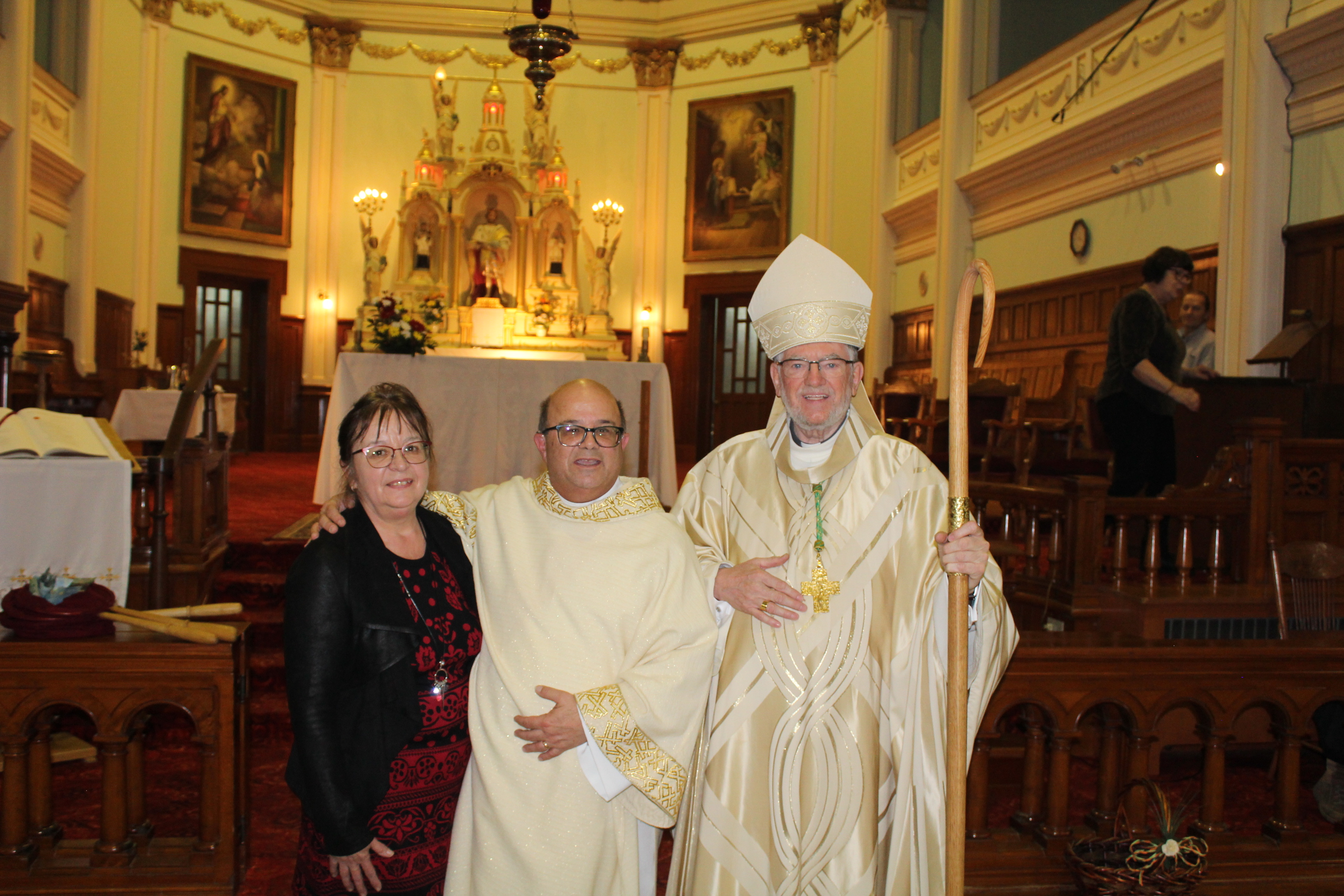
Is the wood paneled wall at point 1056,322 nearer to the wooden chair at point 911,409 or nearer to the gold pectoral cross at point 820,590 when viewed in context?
the wooden chair at point 911,409

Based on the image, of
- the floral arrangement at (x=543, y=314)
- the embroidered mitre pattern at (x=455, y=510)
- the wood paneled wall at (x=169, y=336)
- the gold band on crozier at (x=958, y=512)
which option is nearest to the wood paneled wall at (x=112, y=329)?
the wood paneled wall at (x=169, y=336)

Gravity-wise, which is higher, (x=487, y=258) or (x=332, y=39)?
(x=332, y=39)

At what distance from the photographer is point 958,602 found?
5.96ft

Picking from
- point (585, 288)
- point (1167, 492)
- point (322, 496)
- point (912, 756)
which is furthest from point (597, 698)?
point (585, 288)

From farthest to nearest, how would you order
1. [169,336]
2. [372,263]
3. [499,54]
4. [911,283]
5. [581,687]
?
[499,54], [169,336], [911,283], [372,263], [581,687]

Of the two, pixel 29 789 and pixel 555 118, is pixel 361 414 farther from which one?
pixel 555 118

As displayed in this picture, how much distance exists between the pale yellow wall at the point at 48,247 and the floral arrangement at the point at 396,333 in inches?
198

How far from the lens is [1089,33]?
8352 millimetres

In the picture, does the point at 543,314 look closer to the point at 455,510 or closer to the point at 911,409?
the point at 911,409

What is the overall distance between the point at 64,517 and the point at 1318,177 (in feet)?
23.4

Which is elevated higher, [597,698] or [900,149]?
[900,149]

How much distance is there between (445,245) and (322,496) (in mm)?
6455

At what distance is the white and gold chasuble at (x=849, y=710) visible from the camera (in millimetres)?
2078

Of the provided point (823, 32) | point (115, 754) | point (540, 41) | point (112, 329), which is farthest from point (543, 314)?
point (115, 754)
